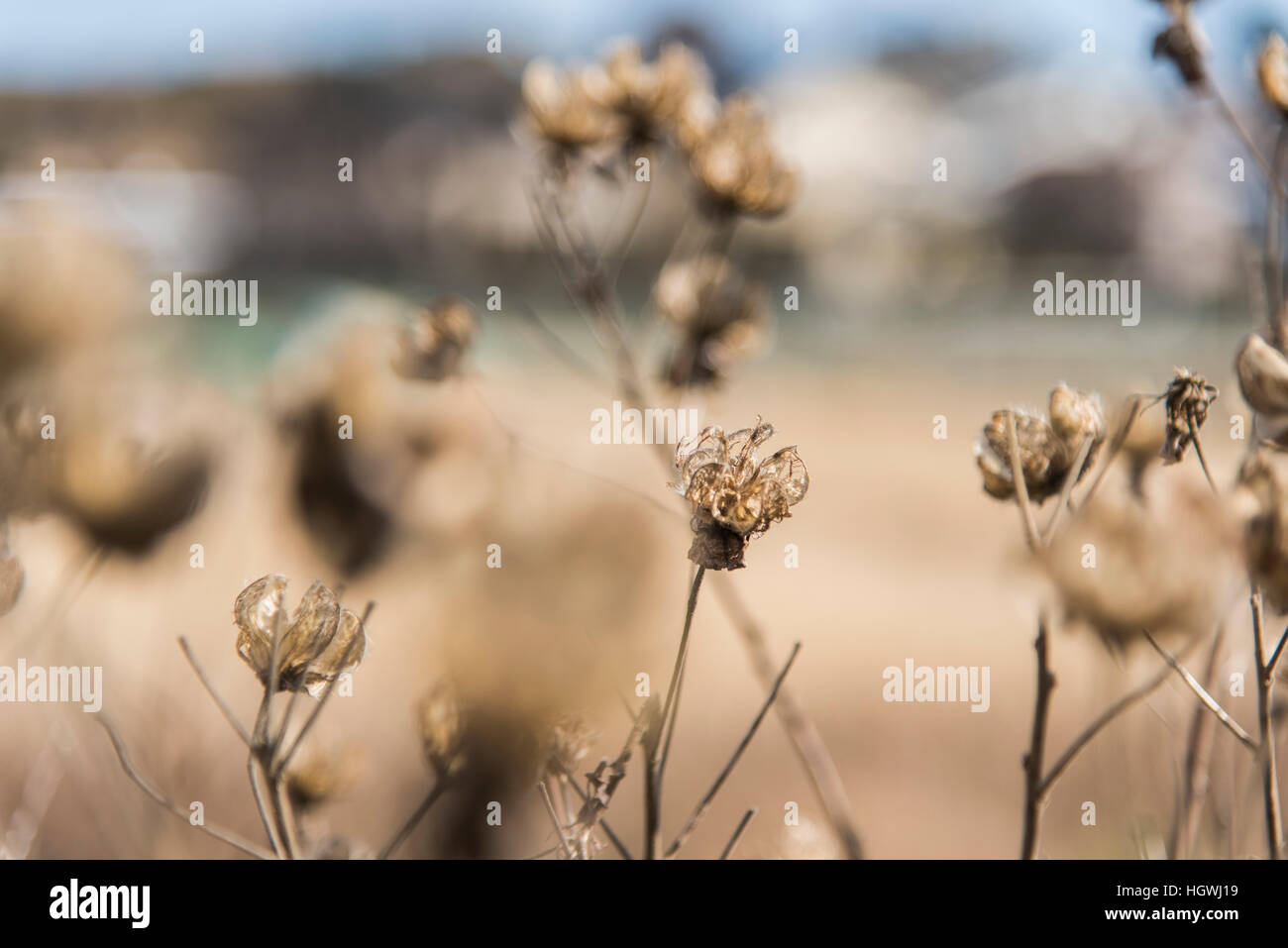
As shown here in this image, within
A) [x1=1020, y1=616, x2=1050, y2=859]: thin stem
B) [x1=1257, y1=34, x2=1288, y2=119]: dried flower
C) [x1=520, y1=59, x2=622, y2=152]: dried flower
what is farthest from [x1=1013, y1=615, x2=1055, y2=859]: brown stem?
[x1=520, y1=59, x2=622, y2=152]: dried flower

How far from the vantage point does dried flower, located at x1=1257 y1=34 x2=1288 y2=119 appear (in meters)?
0.37

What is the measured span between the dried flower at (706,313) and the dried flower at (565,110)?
3.3 inches

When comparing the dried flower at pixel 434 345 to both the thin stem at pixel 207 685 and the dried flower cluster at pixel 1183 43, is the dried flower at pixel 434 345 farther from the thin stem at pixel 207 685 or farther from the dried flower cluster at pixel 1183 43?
the dried flower cluster at pixel 1183 43

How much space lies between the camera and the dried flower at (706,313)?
0.55 metres

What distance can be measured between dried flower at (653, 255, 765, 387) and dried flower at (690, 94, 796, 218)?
0.04 meters

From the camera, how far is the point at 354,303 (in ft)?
2.05

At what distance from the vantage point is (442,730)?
327 mm

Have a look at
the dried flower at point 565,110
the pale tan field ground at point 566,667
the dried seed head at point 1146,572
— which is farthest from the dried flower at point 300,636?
the dried flower at point 565,110

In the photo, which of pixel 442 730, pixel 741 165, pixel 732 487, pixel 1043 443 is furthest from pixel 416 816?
pixel 741 165

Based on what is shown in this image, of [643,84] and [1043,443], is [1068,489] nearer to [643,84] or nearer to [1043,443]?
[1043,443]

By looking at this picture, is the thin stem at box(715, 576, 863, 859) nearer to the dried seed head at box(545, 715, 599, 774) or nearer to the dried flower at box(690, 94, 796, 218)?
the dried seed head at box(545, 715, 599, 774)
